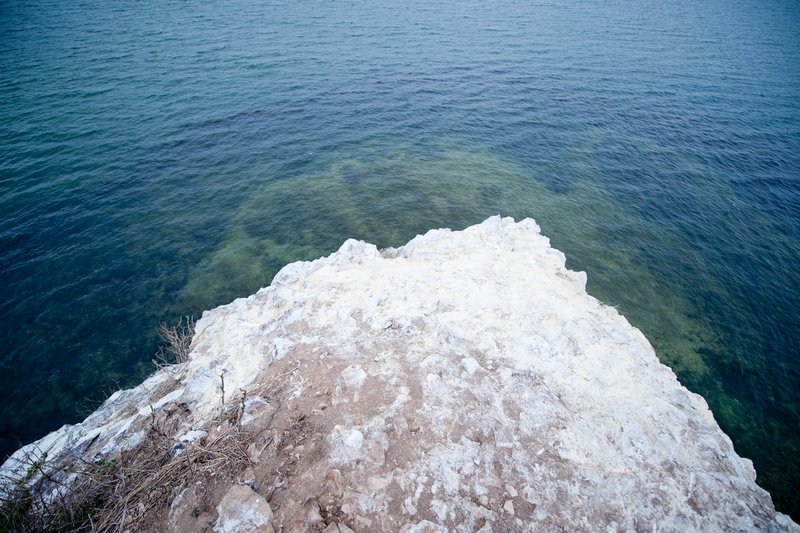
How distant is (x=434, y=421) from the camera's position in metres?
8.49

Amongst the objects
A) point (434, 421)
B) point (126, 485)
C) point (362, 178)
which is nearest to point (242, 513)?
point (126, 485)

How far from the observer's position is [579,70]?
45438mm

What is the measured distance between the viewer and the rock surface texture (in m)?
7.09

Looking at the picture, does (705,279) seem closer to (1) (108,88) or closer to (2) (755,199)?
(2) (755,199)

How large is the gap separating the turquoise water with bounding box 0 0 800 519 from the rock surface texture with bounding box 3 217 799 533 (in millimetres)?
7725

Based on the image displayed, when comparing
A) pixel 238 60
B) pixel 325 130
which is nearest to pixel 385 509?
pixel 325 130

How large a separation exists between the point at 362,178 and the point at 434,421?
2266 cm

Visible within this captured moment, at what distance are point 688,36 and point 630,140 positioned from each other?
45503 mm

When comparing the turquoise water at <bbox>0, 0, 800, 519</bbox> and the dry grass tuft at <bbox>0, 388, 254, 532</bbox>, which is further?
the turquoise water at <bbox>0, 0, 800, 519</bbox>

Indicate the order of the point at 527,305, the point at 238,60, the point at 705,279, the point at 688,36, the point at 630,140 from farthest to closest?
the point at 688,36
the point at 238,60
the point at 630,140
the point at 705,279
the point at 527,305

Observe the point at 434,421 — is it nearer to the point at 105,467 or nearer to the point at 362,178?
the point at 105,467

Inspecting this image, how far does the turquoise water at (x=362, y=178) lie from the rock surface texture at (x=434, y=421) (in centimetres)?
773

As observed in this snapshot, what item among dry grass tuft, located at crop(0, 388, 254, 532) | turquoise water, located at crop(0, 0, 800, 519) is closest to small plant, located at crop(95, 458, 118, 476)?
dry grass tuft, located at crop(0, 388, 254, 532)

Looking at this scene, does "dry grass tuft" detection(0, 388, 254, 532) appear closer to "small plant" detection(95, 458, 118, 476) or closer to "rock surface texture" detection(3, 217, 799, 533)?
"small plant" detection(95, 458, 118, 476)
